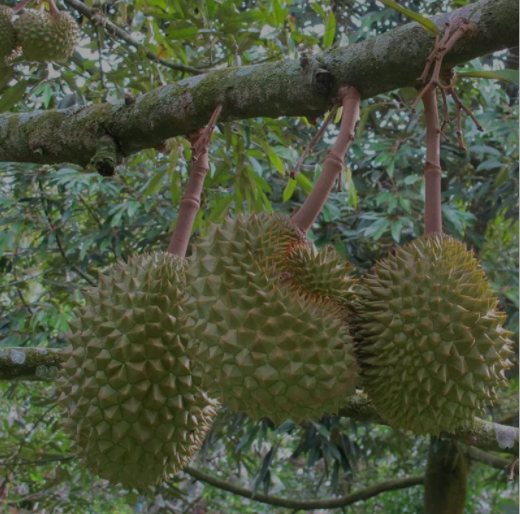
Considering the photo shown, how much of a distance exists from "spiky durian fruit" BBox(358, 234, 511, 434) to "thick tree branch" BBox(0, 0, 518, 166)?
1.07ft

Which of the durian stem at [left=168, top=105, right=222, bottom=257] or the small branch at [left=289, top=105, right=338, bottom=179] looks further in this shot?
the durian stem at [left=168, top=105, right=222, bottom=257]

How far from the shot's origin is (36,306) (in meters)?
3.77

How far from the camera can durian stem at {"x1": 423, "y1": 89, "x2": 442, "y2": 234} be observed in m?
1.14

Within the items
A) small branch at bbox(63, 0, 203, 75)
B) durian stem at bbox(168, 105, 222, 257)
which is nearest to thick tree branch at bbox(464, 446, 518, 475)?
small branch at bbox(63, 0, 203, 75)

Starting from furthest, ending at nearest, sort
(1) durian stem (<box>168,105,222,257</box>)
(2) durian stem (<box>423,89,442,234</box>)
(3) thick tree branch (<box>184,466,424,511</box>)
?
(3) thick tree branch (<box>184,466,424,511</box>) < (1) durian stem (<box>168,105,222,257</box>) < (2) durian stem (<box>423,89,442,234</box>)

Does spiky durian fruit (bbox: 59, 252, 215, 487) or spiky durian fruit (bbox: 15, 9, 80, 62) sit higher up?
spiky durian fruit (bbox: 15, 9, 80, 62)

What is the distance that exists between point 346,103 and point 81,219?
364cm

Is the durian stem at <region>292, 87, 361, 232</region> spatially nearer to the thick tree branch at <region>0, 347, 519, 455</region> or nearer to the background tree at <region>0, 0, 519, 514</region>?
the thick tree branch at <region>0, 347, 519, 455</region>

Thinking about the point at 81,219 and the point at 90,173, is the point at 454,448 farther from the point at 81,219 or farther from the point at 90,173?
the point at 81,219

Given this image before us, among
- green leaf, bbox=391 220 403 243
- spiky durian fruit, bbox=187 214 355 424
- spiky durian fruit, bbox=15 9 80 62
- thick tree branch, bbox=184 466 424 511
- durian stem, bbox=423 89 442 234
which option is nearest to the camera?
spiky durian fruit, bbox=187 214 355 424

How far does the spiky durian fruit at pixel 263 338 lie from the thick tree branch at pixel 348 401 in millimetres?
550

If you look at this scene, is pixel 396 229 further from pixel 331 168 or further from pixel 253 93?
pixel 331 168

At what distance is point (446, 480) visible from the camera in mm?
3236

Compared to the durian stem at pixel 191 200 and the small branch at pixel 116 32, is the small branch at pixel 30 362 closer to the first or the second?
the durian stem at pixel 191 200
